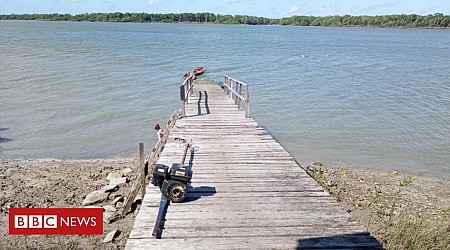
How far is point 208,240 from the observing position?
13.8ft

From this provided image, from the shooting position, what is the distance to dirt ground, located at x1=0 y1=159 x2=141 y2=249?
6020 mm

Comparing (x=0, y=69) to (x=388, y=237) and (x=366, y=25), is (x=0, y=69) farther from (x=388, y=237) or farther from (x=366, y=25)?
(x=366, y=25)

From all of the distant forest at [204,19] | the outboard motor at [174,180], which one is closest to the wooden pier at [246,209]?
the outboard motor at [174,180]

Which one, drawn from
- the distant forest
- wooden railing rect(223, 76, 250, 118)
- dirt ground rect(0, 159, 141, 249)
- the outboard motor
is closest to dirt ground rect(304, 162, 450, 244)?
wooden railing rect(223, 76, 250, 118)

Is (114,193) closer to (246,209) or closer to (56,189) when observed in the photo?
(56,189)

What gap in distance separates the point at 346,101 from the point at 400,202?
1200 centimetres

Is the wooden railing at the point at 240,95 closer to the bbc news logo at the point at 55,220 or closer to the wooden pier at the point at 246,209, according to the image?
the wooden pier at the point at 246,209

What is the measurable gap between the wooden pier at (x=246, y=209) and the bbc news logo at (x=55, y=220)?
5.12 feet

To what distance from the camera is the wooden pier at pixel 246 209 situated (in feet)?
13.9

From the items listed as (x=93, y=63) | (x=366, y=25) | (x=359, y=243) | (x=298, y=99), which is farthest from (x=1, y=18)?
(x=359, y=243)

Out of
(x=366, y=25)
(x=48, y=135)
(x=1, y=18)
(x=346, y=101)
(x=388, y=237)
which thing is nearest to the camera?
(x=388, y=237)

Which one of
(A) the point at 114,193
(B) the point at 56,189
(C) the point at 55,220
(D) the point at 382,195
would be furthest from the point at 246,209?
(B) the point at 56,189

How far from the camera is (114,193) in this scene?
8203mm

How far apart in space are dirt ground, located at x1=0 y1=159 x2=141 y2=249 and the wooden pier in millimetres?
1465
